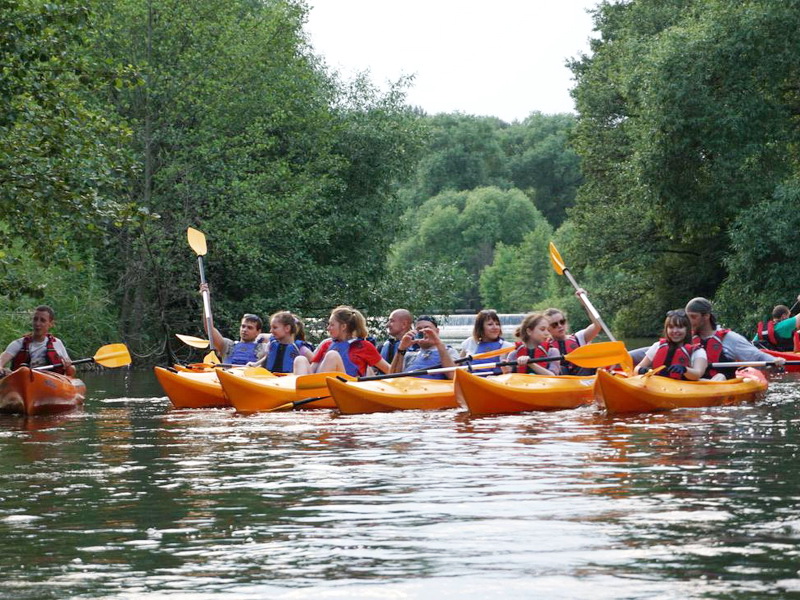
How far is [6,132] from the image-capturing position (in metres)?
13.9

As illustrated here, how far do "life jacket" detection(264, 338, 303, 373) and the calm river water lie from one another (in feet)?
10.3

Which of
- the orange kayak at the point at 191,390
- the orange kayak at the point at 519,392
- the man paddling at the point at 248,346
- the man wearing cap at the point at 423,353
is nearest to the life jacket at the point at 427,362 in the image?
the man wearing cap at the point at 423,353

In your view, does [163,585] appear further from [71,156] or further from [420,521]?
[71,156]

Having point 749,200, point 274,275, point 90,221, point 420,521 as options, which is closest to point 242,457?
point 420,521

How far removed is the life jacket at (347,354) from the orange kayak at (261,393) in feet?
1.07

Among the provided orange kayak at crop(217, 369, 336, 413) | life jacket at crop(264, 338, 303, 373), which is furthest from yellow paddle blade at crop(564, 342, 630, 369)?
life jacket at crop(264, 338, 303, 373)

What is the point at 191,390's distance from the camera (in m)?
14.6

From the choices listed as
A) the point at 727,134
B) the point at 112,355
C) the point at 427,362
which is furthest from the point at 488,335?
the point at 727,134

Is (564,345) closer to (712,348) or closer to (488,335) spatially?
(488,335)

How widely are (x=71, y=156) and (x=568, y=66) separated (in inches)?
1160

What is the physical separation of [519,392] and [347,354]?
1.94 m

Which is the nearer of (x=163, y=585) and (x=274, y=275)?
(x=163, y=585)

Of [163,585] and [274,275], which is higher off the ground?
[274,275]

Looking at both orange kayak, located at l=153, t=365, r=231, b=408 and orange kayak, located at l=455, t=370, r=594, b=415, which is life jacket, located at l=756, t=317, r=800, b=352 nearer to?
orange kayak, located at l=455, t=370, r=594, b=415
